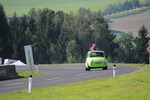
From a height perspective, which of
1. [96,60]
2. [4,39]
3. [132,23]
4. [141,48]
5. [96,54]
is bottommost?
[96,60]

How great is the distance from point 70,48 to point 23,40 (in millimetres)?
20790

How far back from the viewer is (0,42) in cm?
8619

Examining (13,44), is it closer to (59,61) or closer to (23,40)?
(23,40)

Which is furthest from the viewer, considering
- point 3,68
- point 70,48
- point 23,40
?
point 70,48

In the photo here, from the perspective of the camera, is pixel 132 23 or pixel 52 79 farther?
pixel 132 23

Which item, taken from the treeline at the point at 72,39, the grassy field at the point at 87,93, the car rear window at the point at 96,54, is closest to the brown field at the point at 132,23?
the treeline at the point at 72,39

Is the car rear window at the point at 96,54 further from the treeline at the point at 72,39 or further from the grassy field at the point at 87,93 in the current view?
the treeline at the point at 72,39

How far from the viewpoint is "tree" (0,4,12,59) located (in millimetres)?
87144

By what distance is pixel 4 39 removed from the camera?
89688mm

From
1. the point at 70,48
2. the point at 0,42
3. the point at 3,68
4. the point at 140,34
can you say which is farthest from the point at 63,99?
the point at 140,34

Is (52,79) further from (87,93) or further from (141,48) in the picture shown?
(141,48)

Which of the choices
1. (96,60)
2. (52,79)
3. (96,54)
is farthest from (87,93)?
(96,54)

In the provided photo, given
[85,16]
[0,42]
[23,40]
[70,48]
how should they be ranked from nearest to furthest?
[0,42] → [23,40] → [70,48] → [85,16]

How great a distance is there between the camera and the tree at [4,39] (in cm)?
8714
